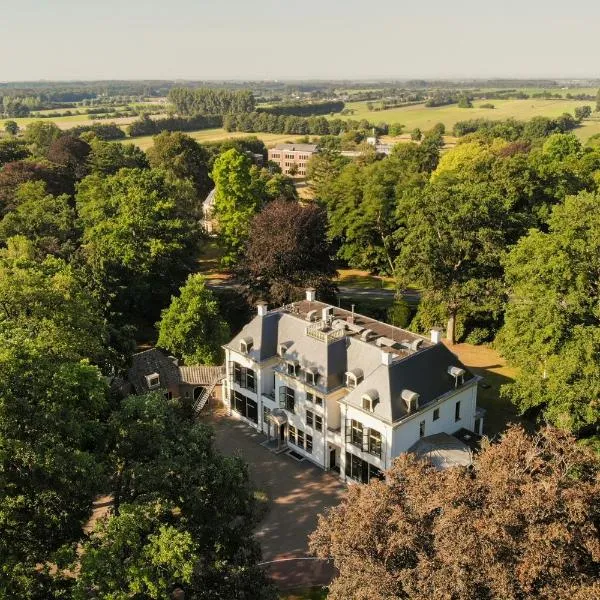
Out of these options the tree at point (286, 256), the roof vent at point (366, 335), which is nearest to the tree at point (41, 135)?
the tree at point (286, 256)

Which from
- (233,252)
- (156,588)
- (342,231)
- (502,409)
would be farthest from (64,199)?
(156,588)

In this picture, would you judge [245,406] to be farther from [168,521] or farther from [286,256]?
[168,521]

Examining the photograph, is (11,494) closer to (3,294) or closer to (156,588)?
(156,588)

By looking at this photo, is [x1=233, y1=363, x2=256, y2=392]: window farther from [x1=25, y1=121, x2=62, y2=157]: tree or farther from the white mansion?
[x1=25, y1=121, x2=62, y2=157]: tree

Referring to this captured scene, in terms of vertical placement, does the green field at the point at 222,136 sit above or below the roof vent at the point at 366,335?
above

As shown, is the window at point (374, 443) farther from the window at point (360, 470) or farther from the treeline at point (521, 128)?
the treeline at point (521, 128)

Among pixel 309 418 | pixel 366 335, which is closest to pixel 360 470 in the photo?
pixel 309 418

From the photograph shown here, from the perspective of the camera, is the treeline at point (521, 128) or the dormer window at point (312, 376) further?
the treeline at point (521, 128)

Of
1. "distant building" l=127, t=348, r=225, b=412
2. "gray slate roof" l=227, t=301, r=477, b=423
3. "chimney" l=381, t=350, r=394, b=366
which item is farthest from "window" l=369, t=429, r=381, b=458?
"distant building" l=127, t=348, r=225, b=412
